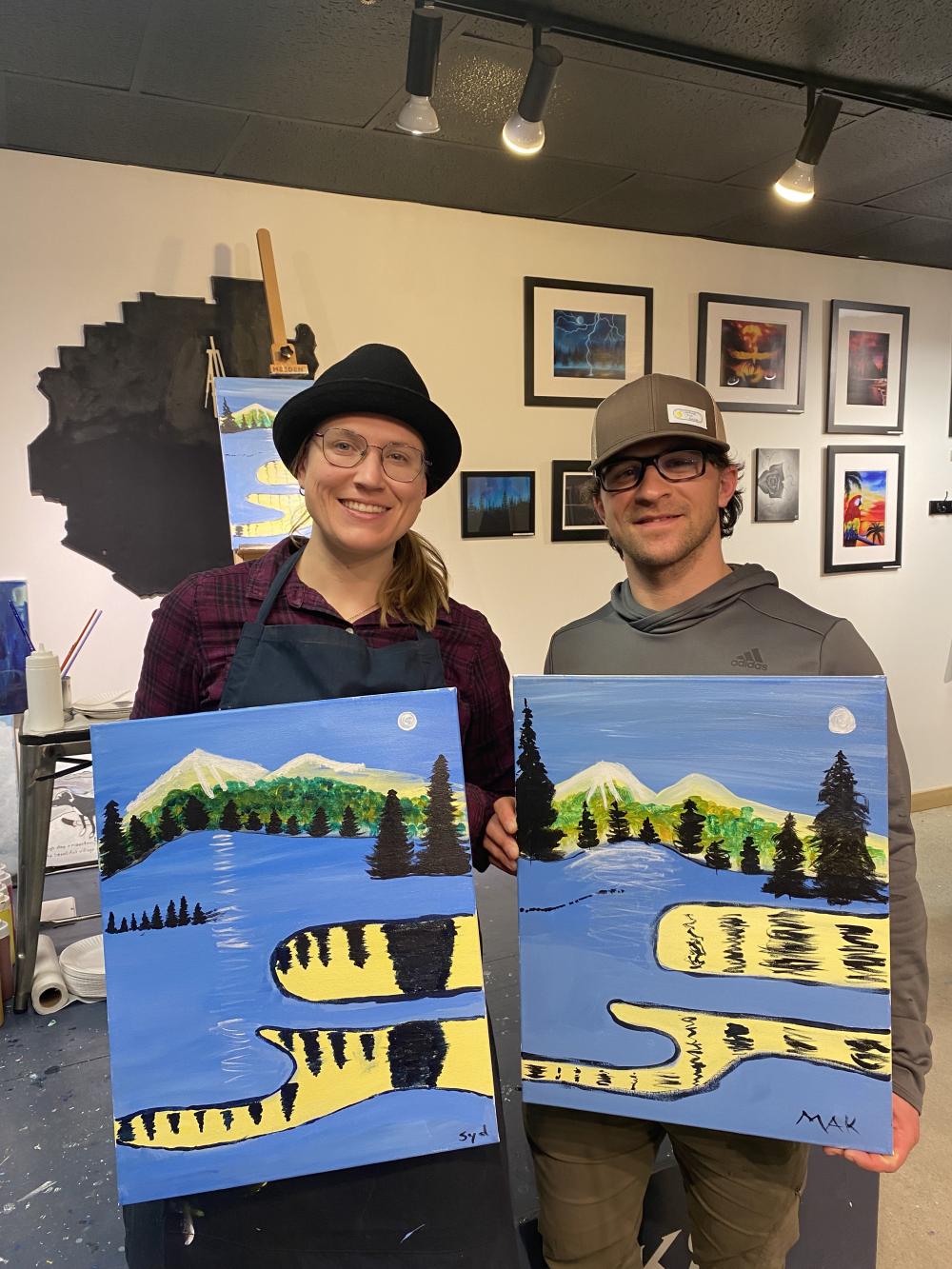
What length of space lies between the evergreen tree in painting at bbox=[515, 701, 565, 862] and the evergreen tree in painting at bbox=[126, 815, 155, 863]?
1.32ft

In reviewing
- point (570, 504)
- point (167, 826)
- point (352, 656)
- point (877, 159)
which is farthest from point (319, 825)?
point (877, 159)

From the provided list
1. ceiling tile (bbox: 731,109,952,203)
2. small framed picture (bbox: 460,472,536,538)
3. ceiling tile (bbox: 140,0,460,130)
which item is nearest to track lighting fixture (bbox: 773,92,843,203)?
ceiling tile (bbox: 731,109,952,203)

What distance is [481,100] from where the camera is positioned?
2.20 meters

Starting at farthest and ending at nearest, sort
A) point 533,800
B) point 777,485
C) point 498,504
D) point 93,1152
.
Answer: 1. point 777,485
2. point 498,504
3. point 93,1152
4. point 533,800

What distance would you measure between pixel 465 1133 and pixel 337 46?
220 cm

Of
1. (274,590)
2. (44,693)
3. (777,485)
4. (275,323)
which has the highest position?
(275,323)

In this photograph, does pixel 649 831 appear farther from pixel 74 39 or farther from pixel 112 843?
pixel 74 39

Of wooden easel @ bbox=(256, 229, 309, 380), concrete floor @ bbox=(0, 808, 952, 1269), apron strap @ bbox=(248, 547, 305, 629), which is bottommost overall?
concrete floor @ bbox=(0, 808, 952, 1269)

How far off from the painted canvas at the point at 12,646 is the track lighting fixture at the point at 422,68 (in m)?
1.75

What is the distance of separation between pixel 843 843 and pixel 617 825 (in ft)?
0.80

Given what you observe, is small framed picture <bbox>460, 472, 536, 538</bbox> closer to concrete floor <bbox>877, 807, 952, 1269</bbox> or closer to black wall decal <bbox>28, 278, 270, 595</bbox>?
black wall decal <bbox>28, 278, 270, 595</bbox>

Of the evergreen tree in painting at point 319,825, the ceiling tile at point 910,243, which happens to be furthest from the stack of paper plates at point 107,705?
the ceiling tile at point 910,243

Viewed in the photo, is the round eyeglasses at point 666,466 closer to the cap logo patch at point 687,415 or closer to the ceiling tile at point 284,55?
the cap logo patch at point 687,415

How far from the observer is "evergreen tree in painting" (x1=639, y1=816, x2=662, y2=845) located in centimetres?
95
